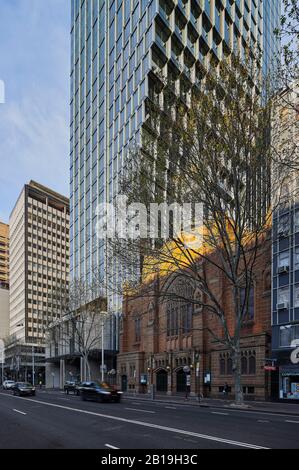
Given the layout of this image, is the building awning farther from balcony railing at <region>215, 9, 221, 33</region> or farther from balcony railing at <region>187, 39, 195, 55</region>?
balcony railing at <region>215, 9, 221, 33</region>

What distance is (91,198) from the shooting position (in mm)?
73375

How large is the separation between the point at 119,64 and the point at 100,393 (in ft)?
153

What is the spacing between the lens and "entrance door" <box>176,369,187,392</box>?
1795 inches

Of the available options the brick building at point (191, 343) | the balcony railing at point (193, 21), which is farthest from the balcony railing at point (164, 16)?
the brick building at point (191, 343)

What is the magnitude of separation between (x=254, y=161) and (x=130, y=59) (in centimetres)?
4240

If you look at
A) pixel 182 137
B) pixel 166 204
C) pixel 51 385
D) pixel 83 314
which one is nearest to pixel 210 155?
pixel 182 137

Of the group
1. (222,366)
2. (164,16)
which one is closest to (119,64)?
(164,16)

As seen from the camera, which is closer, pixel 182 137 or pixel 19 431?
pixel 19 431

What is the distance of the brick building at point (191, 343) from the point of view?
121 ft

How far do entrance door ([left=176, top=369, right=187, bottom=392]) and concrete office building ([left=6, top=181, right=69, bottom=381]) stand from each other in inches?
3256

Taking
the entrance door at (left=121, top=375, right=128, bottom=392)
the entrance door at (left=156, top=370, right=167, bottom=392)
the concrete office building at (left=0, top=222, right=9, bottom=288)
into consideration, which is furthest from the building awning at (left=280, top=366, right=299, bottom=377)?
the concrete office building at (left=0, top=222, right=9, bottom=288)

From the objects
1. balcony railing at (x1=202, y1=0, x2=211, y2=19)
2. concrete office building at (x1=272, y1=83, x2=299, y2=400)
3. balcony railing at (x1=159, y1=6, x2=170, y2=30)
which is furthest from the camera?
balcony railing at (x1=202, y1=0, x2=211, y2=19)

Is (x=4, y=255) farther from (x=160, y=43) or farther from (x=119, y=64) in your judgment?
(x=160, y=43)
